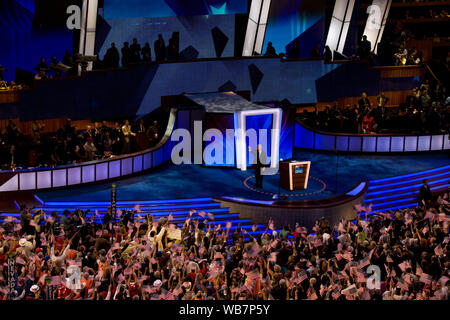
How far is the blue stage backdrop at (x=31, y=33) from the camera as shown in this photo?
22.5 meters

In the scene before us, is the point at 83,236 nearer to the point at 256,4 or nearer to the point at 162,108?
the point at 162,108

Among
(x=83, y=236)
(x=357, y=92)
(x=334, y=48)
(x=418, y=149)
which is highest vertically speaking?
(x=334, y=48)

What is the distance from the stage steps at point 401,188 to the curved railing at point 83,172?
22.3ft

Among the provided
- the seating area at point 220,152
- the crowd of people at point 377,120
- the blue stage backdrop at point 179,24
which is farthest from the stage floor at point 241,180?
the blue stage backdrop at point 179,24

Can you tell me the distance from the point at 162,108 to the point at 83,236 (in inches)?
410

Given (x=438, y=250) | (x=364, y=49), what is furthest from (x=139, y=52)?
(x=438, y=250)

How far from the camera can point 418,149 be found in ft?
78.6

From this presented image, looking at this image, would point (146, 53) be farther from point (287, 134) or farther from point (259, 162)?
point (259, 162)

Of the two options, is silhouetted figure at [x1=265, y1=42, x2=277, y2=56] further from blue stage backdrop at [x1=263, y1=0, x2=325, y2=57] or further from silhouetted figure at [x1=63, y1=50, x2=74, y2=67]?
silhouetted figure at [x1=63, y1=50, x2=74, y2=67]

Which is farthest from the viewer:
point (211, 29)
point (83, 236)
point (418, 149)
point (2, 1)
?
point (211, 29)

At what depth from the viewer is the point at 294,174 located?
19156 mm

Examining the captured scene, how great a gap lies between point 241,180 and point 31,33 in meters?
9.04

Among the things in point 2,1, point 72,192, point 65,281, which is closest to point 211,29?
point 2,1

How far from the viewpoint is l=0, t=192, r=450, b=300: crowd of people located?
1049cm
